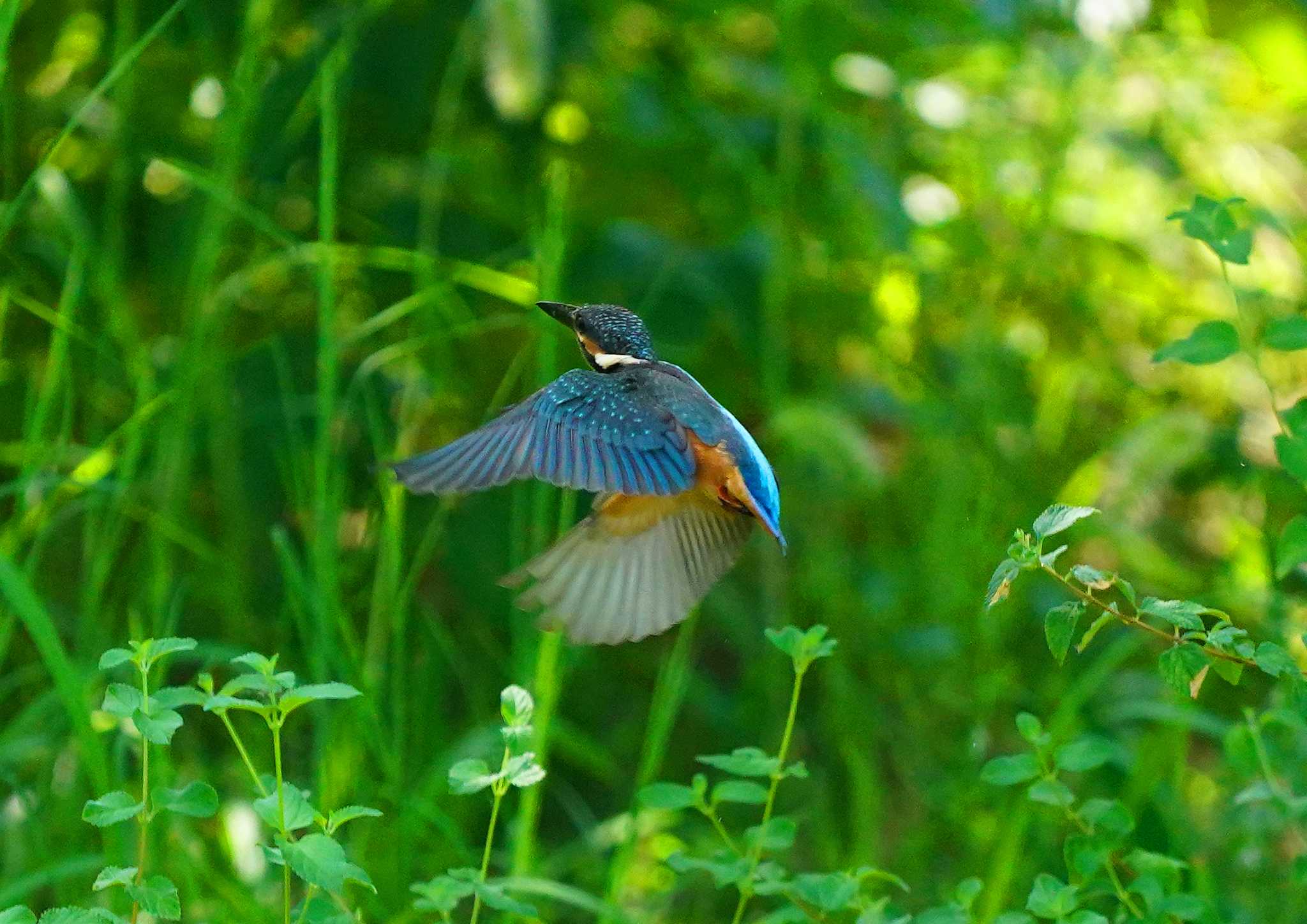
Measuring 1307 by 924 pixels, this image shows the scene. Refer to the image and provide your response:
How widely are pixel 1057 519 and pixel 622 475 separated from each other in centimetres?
48

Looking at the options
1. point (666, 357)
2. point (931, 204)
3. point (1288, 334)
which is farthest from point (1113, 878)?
point (931, 204)

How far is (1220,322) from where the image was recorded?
1.66 meters

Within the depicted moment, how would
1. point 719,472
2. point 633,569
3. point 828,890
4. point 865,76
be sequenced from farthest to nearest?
point 865,76 < point 633,569 < point 719,472 < point 828,890

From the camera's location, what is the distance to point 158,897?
53.5 inches

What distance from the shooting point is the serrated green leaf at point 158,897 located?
4.41 feet

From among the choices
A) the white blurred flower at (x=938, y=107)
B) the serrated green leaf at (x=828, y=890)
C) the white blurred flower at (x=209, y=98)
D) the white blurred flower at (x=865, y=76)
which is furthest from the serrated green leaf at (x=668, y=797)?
the white blurred flower at (x=938, y=107)

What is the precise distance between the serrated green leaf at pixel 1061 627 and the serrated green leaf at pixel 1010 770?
160 mm

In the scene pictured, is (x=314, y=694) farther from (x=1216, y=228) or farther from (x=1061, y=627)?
(x=1216, y=228)

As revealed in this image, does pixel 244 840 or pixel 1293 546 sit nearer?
pixel 1293 546

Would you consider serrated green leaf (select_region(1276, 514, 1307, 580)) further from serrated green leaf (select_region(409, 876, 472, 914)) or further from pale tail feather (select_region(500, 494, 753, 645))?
serrated green leaf (select_region(409, 876, 472, 914))

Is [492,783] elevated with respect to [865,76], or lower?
lower

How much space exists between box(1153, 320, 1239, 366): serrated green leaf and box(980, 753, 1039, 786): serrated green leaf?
406mm

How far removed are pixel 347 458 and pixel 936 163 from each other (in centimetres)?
128

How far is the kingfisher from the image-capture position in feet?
5.44
